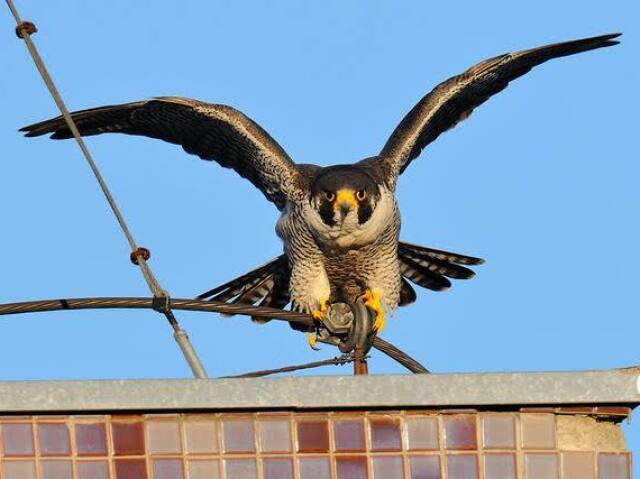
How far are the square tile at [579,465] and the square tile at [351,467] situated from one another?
28.9 inches

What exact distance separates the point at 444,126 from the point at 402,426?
678cm

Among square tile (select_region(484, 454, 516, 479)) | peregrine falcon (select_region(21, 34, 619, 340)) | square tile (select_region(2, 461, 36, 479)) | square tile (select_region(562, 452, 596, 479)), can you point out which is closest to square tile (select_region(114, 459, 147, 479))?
square tile (select_region(2, 461, 36, 479))

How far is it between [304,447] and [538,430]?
→ 872mm

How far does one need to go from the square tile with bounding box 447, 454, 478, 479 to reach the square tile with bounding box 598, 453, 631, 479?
467 millimetres

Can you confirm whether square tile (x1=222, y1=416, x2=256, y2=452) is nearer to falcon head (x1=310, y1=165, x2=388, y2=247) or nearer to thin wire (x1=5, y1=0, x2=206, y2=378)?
thin wire (x1=5, y1=0, x2=206, y2=378)

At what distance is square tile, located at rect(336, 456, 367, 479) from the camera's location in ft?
18.9

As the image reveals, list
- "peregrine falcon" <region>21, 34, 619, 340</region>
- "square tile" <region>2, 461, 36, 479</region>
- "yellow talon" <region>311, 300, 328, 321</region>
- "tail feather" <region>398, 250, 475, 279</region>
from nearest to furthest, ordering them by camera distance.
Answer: "square tile" <region>2, 461, 36, 479</region>
"yellow talon" <region>311, 300, 328, 321</region>
"peregrine falcon" <region>21, 34, 619, 340</region>
"tail feather" <region>398, 250, 475, 279</region>

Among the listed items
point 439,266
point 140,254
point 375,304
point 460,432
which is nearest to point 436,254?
point 439,266

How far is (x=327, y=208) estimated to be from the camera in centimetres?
1059

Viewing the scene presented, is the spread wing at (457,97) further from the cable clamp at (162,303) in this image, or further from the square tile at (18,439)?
the square tile at (18,439)

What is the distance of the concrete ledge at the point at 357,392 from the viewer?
5738mm

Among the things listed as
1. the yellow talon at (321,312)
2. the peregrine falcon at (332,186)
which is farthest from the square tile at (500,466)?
the peregrine falcon at (332,186)

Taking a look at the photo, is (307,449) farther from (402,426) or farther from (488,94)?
(488,94)

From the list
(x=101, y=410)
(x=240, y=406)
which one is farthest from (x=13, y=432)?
(x=240, y=406)
